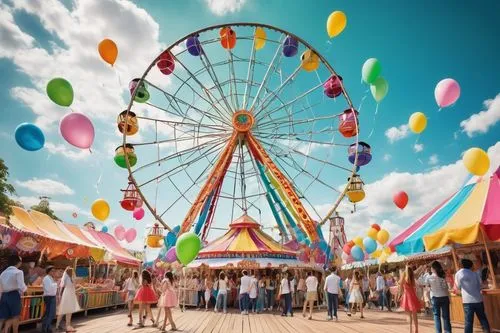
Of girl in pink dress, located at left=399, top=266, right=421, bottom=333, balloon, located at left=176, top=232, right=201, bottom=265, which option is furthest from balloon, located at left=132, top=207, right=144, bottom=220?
girl in pink dress, located at left=399, top=266, right=421, bottom=333

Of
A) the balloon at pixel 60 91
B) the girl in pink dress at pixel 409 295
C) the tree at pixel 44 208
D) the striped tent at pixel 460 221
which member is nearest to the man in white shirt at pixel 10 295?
the balloon at pixel 60 91

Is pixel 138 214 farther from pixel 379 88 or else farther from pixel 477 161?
pixel 477 161

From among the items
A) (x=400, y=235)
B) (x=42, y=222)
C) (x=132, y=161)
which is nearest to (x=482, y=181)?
(x=400, y=235)

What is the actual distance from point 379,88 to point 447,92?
2.57 meters

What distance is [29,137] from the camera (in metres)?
9.72

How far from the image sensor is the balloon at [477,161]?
895cm

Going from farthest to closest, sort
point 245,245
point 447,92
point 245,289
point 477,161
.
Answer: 1. point 245,245
2. point 245,289
3. point 447,92
4. point 477,161

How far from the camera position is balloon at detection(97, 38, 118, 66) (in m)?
12.1

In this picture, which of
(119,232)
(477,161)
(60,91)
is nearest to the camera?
(477,161)

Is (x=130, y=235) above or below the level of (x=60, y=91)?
below

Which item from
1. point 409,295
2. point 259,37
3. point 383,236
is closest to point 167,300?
point 409,295

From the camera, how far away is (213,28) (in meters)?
16.2

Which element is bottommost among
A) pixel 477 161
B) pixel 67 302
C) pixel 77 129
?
pixel 67 302

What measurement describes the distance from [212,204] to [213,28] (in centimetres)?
798
